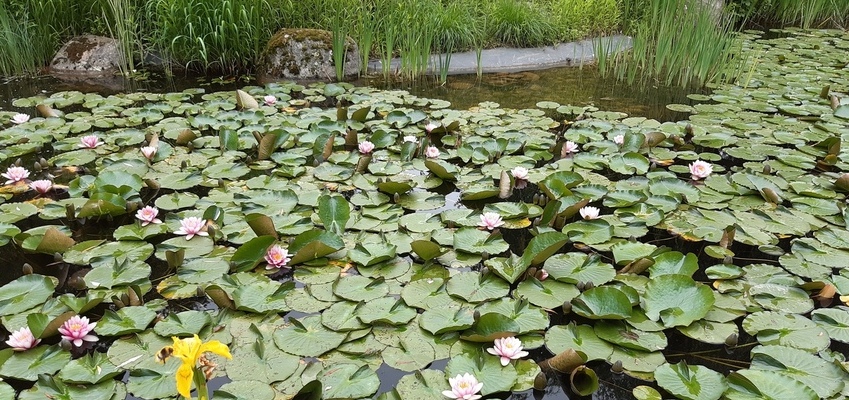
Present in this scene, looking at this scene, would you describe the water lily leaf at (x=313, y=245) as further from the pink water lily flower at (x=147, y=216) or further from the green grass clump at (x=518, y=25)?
the green grass clump at (x=518, y=25)

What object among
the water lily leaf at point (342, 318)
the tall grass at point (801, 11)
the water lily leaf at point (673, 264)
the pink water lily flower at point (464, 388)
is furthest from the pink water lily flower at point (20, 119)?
the tall grass at point (801, 11)

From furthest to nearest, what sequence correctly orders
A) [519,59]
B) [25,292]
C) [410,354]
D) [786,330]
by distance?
1. [519,59]
2. [25,292]
3. [786,330]
4. [410,354]

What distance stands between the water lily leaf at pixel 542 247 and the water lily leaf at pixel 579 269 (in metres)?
0.07

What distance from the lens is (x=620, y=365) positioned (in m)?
1.77

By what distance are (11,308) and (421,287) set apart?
4.42ft

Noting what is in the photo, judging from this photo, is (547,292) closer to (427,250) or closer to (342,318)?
(427,250)

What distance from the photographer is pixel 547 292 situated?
213cm

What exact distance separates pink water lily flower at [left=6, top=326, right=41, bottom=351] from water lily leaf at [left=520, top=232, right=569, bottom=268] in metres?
1.59

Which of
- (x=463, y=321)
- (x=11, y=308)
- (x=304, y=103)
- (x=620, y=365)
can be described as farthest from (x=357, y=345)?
(x=304, y=103)

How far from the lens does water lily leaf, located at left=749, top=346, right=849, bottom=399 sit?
5.59 feet

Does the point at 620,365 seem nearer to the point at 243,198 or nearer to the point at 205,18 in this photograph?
the point at 243,198

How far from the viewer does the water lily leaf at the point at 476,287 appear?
2102 mm

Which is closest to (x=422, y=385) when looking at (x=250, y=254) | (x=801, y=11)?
(x=250, y=254)

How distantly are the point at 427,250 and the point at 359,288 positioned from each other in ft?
1.01
